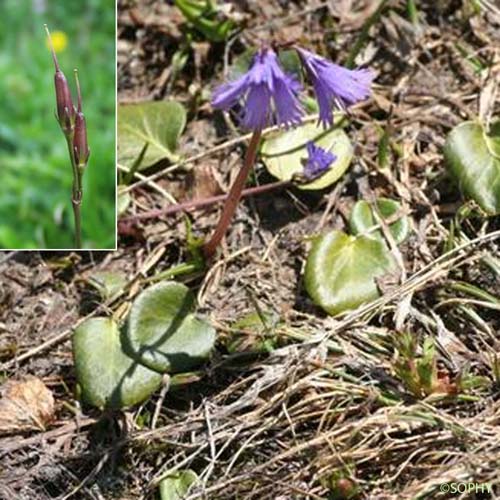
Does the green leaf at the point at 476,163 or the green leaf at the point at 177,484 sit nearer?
the green leaf at the point at 177,484

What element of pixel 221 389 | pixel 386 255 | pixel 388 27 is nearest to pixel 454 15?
pixel 388 27

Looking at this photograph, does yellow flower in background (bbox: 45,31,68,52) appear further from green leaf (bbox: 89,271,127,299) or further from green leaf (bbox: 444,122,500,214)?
green leaf (bbox: 444,122,500,214)

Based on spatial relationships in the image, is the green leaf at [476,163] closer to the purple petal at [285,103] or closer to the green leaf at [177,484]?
the purple petal at [285,103]

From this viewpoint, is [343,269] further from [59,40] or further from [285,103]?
[59,40]

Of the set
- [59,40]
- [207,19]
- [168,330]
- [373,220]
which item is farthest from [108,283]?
[59,40]

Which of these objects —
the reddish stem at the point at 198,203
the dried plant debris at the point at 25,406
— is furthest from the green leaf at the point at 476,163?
the dried plant debris at the point at 25,406

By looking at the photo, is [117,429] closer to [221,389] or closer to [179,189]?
[221,389]

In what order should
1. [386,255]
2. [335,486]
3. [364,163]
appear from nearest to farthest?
[335,486]
[386,255]
[364,163]
